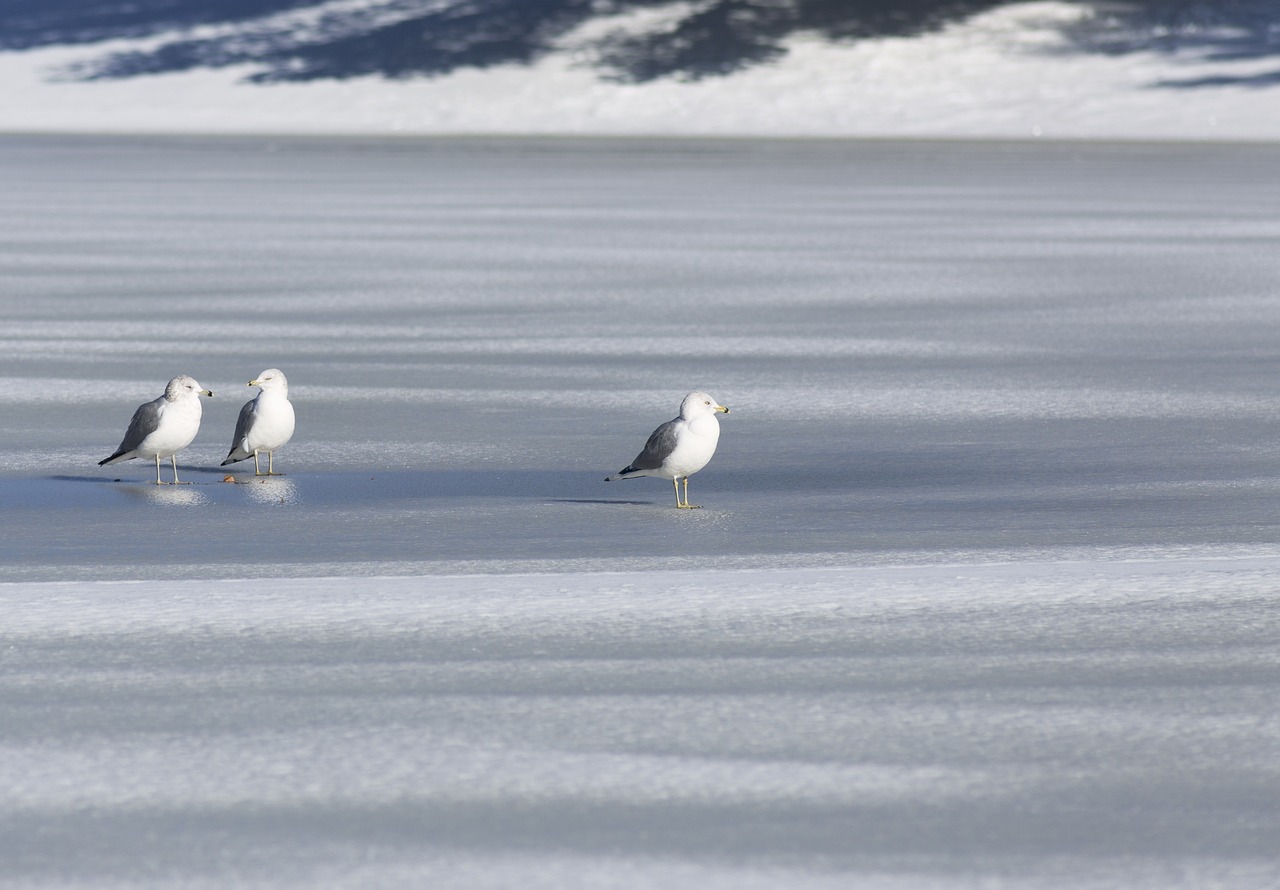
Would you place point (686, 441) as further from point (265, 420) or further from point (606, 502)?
point (265, 420)

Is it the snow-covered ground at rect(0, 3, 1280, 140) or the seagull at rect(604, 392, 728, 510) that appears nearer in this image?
the seagull at rect(604, 392, 728, 510)

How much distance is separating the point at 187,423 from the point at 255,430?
9.3 inches

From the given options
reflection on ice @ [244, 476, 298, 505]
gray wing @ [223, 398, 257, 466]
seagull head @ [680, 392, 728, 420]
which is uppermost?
seagull head @ [680, 392, 728, 420]

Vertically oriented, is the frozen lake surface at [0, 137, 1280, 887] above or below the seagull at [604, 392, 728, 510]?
below

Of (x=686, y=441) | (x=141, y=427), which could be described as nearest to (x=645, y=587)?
(x=686, y=441)

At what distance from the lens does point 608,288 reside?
46.0ft

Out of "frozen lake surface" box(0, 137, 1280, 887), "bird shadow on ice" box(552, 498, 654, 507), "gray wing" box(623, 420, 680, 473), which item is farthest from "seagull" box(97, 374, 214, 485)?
"gray wing" box(623, 420, 680, 473)

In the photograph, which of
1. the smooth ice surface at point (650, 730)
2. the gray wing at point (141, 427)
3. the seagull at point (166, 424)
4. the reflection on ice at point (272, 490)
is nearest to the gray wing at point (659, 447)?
the smooth ice surface at point (650, 730)

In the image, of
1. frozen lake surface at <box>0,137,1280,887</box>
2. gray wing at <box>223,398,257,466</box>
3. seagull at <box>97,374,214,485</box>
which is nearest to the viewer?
frozen lake surface at <box>0,137,1280,887</box>

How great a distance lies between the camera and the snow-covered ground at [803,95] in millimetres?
42031

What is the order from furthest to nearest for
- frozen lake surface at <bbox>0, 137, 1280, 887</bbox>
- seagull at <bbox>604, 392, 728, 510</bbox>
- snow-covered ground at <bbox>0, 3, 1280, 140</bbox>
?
1. snow-covered ground at <bbox>0, 3, 1280, 140</bbox>
2. seagull at <bbox>604, 392, 728, 510</bbox>
3. frozen lake surface at <bbox>0, 137, 1280, 887</bbox>

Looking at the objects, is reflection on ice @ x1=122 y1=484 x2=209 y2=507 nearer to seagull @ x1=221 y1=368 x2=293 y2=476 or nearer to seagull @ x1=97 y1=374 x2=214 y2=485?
seagull @ x1=97 y1=374 x2=214 y2=485

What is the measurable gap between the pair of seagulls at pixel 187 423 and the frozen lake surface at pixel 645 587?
205 millimetres

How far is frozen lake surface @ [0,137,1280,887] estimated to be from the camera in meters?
3.76
